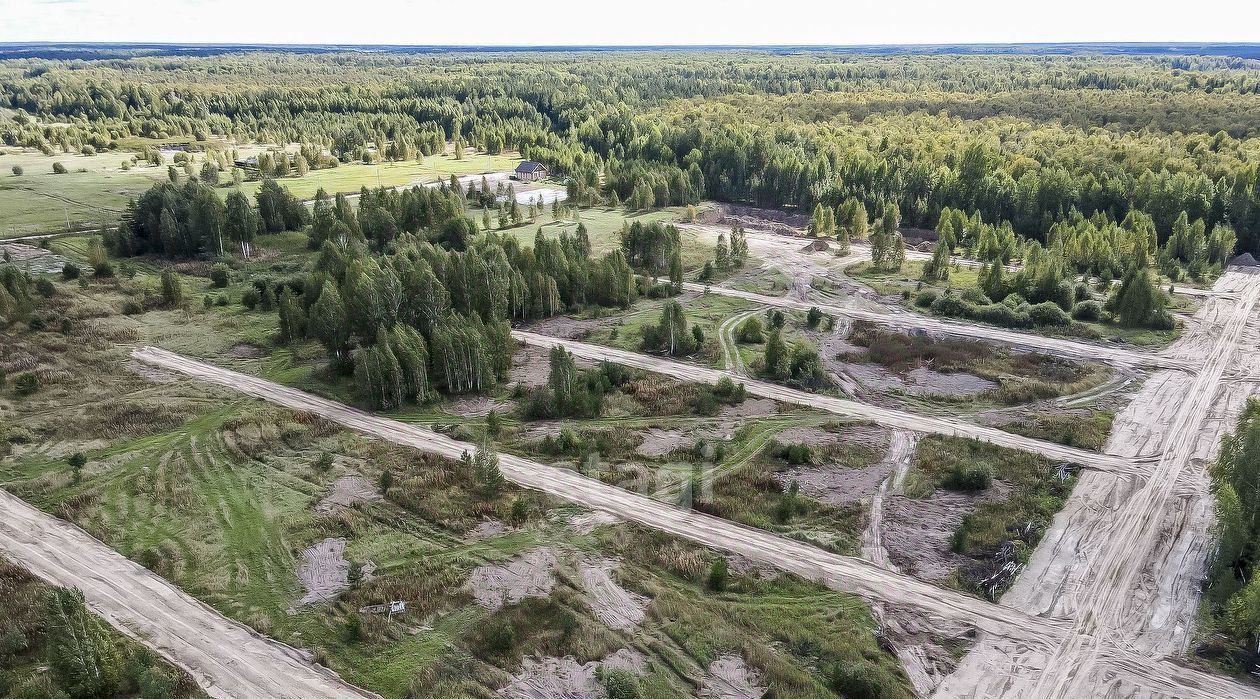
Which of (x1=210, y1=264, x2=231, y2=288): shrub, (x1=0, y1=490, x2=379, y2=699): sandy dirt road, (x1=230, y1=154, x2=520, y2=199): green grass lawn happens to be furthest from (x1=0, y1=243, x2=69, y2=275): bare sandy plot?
(x1=0, y1=490, x2=379, y2=699): sandy dirt road

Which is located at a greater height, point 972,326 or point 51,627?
point 51,627

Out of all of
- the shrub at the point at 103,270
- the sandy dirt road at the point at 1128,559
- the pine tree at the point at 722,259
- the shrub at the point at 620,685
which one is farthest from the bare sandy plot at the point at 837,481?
the shrub at the point at 103,270

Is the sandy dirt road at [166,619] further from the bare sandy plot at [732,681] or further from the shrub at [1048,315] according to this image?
the shrub at [1048,315]

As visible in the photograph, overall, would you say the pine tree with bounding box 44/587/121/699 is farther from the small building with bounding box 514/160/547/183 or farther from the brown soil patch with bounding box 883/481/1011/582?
the small building with bounding box 514/160/547/183

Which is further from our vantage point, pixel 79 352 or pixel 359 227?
pixel 359 227

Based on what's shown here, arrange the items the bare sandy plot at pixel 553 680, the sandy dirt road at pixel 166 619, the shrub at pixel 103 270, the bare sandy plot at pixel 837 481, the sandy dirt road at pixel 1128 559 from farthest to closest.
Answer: the shrub at pixel 103 270, the bare sandy plot at pixel 837 481, the sandy dirt road at pixel 1128 559, the sandy dirt road at pixel 166 619, the bare sandy plot at pixel 553 680

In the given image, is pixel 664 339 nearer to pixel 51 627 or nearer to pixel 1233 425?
pixel 1233 425

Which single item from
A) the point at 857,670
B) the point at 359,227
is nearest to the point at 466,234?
the point at 359,227
